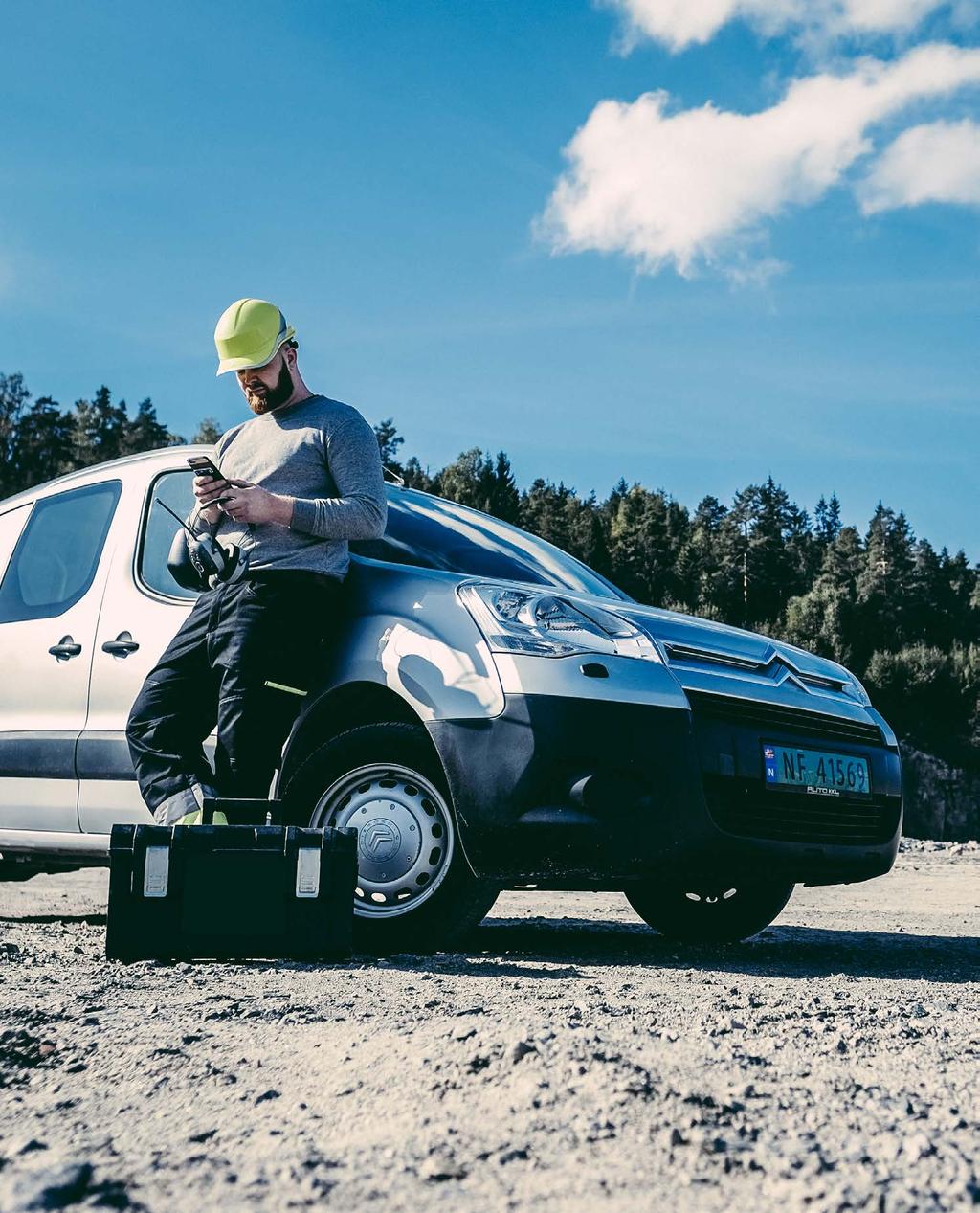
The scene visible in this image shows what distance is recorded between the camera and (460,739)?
4000mm

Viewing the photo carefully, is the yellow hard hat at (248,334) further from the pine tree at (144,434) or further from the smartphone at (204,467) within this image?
the pine tree at (144,434)

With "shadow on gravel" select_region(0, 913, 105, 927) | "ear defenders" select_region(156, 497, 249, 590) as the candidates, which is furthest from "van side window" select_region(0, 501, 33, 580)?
"shadow on gravel" select_region(0, 913, 105, 927)

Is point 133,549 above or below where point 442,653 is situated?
above

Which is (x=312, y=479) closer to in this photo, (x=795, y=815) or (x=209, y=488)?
(x=209, y=488)

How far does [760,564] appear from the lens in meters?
121

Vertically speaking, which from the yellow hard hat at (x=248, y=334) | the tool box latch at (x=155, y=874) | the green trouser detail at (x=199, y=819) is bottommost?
the tool box latch at (x=155, y=874)

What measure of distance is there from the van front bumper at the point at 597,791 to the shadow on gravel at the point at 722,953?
0.37m

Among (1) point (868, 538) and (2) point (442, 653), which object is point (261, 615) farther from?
(1) point (868, 538)

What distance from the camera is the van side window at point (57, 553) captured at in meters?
5.48

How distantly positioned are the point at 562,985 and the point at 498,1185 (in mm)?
1995

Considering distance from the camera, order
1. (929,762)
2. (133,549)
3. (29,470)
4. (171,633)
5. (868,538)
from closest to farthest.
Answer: (171,633)
(133,549)
(929,762)
(29,470)
(868,538)

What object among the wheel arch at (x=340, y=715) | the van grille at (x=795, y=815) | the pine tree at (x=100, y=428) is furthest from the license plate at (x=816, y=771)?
the pine tree at (x=100, y=428)

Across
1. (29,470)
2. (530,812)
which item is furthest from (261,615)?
(29,470)

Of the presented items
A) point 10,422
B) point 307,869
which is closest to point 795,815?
point 307,869
